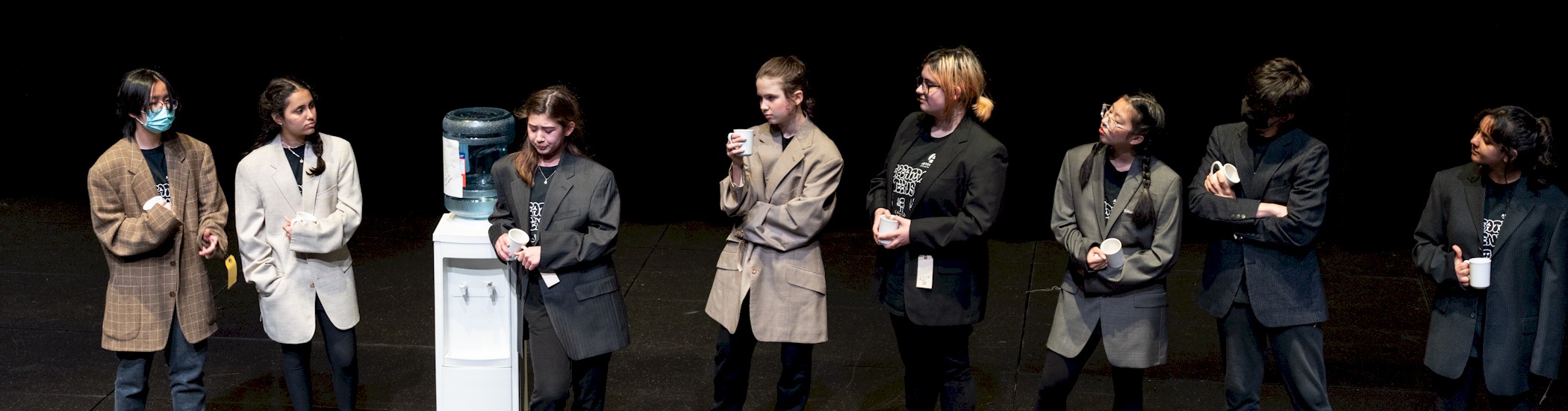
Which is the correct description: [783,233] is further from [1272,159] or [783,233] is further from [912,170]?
[1272,159]

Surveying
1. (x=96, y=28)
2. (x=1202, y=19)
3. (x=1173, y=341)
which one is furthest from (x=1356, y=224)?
(x=96, y=28)

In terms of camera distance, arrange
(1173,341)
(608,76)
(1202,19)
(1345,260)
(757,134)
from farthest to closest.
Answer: (608,76) < (1202,19) < (1345,260) < (1173,341) < (757,134)

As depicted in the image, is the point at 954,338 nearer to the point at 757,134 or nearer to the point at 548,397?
the point at 757,134

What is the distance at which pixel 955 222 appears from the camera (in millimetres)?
3889

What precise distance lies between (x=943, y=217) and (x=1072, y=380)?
24.3 inches

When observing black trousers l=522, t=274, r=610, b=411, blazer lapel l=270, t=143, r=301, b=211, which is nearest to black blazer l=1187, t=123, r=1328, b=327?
black trousers l=522, t=274, r=610, b=411

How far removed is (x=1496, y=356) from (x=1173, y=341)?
5.21ft

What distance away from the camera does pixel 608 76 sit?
7.52 metres

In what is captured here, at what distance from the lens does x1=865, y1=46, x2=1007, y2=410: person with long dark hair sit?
3.89 meters

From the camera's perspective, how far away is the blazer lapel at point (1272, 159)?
3848 millimetres

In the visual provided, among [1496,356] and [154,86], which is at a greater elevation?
[154,86]

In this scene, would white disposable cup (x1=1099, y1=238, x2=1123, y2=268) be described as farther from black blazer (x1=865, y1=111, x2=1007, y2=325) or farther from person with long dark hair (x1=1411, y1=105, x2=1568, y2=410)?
person with long dark hair (x1=1411, y1=105, x2=1568, y2=410)

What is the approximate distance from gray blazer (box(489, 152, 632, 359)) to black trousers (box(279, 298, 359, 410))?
62 centimetres

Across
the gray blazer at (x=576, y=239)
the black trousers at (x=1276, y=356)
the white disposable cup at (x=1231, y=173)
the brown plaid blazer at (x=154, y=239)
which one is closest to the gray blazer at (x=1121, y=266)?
the white disposable cup at (x=1231, y=173)
